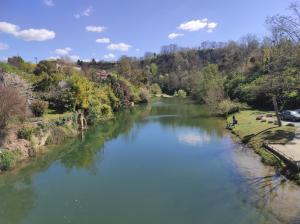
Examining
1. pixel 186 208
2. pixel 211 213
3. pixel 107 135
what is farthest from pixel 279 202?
pixel 107 135

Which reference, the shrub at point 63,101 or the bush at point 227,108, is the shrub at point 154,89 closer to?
the bush at point 227,108

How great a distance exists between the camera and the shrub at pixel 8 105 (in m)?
27.7

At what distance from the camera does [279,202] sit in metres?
16.3

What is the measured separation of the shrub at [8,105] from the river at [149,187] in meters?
4.48

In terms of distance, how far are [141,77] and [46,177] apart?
86.3 meters

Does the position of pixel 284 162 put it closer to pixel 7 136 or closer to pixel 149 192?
pixel 149 192

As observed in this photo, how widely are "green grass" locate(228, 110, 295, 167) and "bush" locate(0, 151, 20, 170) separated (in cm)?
1904

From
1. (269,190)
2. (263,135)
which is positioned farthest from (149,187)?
(263,135)

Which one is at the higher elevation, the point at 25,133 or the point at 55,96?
the point at 55,96

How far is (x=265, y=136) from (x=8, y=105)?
23.1 metres

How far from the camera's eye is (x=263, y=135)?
2988 centimetres

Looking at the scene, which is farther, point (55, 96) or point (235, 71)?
point (235, 71)

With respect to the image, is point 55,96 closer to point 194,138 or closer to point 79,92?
point 79,92

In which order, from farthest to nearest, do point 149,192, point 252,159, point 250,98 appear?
1. point 250,98
2. point 252,159
3. point 149,192
